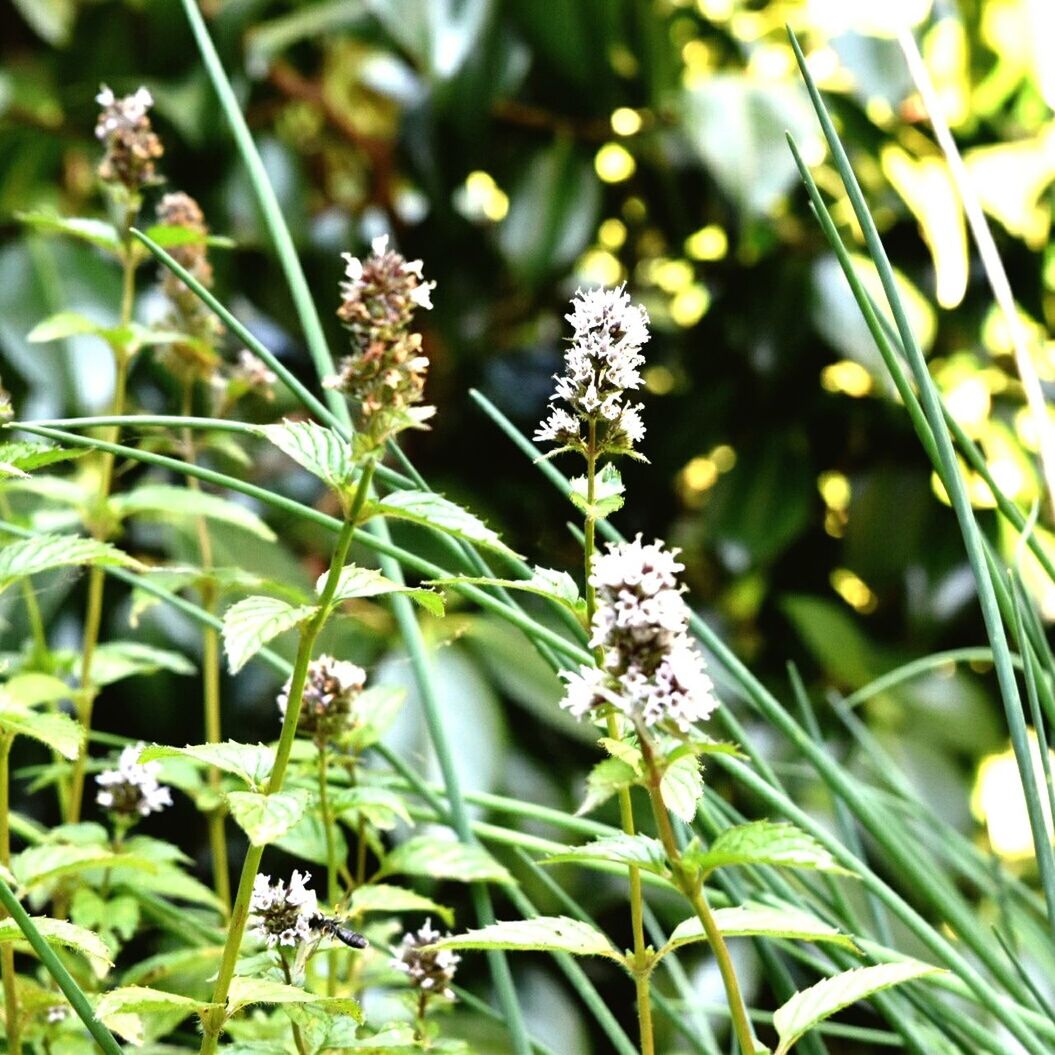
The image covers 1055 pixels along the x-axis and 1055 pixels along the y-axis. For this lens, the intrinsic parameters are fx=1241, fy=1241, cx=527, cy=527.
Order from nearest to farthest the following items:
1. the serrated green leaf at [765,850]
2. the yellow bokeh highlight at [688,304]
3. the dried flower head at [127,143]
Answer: the serrated green leaf at [765,850]
the dried flower head at [127,143]
the yellow bokeh highlight at [688,304]

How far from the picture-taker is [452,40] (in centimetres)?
81

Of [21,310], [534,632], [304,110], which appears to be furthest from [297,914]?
[304,110]

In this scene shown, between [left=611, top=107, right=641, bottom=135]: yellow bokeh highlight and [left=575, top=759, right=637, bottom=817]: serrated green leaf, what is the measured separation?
822 mm

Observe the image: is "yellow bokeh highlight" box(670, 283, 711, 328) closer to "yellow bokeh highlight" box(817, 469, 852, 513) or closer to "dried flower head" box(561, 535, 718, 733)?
"yellow bokeh highlight" box(817, 469, 852, 513)

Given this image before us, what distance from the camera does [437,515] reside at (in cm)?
23

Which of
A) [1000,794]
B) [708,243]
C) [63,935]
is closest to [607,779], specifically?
[63,935]

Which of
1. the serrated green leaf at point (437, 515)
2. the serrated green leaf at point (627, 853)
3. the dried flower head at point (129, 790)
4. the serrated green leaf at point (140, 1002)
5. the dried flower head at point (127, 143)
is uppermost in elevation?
the dried flower head at point (127, 143)

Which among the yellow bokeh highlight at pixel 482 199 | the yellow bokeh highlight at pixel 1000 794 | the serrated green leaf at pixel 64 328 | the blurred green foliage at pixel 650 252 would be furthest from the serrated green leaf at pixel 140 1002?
the yellow bokeh highlight at pixel 482 199

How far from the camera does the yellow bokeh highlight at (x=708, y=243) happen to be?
1.04 meters

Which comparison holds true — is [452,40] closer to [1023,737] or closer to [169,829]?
[169,829]

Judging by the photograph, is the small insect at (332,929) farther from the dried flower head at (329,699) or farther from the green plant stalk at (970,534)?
the green plant stalk at (970,534)

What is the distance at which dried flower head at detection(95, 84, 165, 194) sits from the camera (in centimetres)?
41

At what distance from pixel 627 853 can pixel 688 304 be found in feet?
3.25

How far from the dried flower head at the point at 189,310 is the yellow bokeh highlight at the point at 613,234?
62 centimetres
